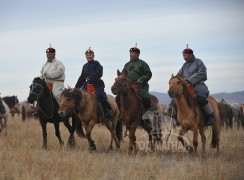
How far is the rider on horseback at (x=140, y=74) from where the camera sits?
11555 millimetres

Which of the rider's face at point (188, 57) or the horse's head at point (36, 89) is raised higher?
the rider's face at point (188, 57)

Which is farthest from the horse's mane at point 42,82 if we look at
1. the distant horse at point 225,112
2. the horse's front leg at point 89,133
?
the distant horse at point 225,112

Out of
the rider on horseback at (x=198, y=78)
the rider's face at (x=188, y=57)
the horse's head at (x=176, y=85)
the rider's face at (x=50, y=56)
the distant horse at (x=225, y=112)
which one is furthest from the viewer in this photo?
the distant horse at (x=225, y=112)

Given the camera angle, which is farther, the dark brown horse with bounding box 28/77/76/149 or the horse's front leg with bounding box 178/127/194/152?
the dark brown horse with bounding box 28/77/76/149

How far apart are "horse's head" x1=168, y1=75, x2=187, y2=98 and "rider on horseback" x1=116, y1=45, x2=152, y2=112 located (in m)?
1.21

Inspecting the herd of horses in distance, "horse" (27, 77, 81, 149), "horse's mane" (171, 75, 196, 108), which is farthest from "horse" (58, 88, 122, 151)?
"horse's mane" (171, 75, 196, 108)

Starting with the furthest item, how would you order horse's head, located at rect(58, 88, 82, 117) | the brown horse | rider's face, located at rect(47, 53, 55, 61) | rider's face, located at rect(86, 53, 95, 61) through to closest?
rider's face, located at rect(47, 53, 55, 61)
rider's face, located at rect(86, 53, 95, 61)
horse's head, located at rect(58, 88, 82, 117)
the brown horse

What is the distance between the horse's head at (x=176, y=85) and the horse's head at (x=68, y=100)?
257cm

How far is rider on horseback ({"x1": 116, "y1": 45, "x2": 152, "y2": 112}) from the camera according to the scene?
11.6 meters

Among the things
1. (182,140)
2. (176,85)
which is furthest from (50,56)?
(182,140)

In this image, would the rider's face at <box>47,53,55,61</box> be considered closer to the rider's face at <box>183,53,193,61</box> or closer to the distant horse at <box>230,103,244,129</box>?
the rider's face at <box>183,53,193,61</box>

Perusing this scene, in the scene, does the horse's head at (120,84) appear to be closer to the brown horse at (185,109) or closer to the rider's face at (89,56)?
the brown horse at (185,109)

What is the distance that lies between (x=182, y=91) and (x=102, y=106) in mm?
2873

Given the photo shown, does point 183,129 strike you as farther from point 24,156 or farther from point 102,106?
point 24,156
